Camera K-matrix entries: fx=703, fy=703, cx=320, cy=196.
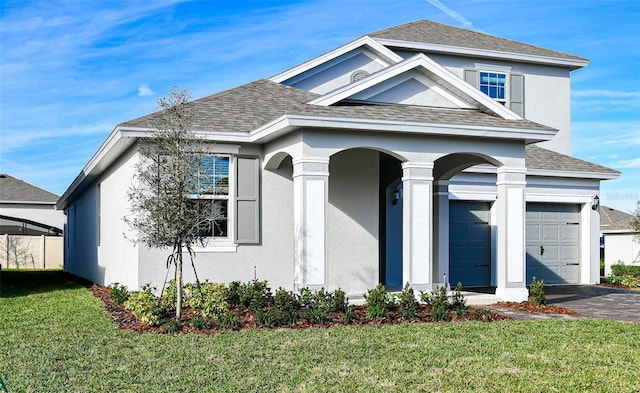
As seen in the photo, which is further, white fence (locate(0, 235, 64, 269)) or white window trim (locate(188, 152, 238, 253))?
white fence (locate(0, 235, 64, 269))

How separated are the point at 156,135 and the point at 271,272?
4.30 meters

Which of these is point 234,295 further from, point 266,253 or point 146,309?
point 146,309

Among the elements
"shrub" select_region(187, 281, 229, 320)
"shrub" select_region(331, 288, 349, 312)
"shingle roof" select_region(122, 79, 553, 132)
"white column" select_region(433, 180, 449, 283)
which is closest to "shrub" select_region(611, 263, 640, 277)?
"white column" select_region(433, 180, 449, 283)

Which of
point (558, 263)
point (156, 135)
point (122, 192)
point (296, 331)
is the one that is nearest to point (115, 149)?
point (122, 192)

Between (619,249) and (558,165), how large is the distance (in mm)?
12224

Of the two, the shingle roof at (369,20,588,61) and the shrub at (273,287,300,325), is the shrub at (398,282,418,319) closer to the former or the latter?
the shrub at (273,287,300,325)

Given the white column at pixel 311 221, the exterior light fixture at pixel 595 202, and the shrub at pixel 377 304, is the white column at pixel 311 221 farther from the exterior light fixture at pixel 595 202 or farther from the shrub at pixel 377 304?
the exterior light fixture at pixel 595 202

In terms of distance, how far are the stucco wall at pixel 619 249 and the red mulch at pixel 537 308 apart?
1755 centimetres

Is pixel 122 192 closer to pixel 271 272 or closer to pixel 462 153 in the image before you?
pixel 271 272

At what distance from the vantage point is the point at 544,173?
65.1 ft

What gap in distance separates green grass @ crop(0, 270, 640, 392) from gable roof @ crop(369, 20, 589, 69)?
11550mm

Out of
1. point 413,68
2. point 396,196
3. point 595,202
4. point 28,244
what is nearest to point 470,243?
point 396,196

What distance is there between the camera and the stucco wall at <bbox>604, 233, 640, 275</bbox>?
97.7ft

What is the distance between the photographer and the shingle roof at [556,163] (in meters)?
20.2
